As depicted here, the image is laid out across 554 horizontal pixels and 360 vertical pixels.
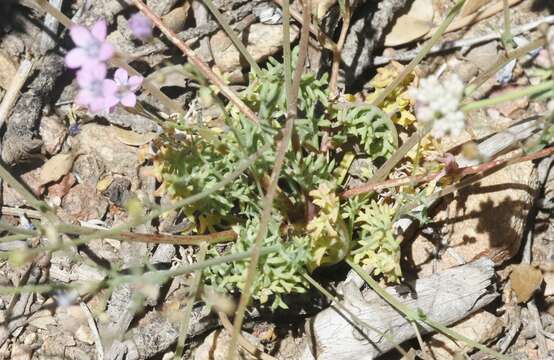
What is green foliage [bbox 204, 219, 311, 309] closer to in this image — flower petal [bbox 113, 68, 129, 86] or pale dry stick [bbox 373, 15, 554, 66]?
flower petal [bbox 113, 68, 129, 86]

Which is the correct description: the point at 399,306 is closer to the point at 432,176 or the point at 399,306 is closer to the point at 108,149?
the point at 432,176

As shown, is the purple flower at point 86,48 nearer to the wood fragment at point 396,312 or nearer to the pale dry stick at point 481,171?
the pale dry stick at point 481,171

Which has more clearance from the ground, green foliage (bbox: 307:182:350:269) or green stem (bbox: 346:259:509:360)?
green foliage (bbox: 307:182:350:269)

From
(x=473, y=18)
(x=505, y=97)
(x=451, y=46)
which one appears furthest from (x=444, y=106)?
(x=473, y=18)

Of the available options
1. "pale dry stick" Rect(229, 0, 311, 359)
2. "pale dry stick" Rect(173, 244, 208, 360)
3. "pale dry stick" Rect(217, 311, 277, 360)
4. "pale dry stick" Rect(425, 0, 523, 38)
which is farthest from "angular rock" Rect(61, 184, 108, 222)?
"pale dry stick" Rect(425, 0, 523, 38)

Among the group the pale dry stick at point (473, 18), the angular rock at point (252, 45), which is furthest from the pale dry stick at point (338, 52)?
the pale dry stick at point (473, 18)
